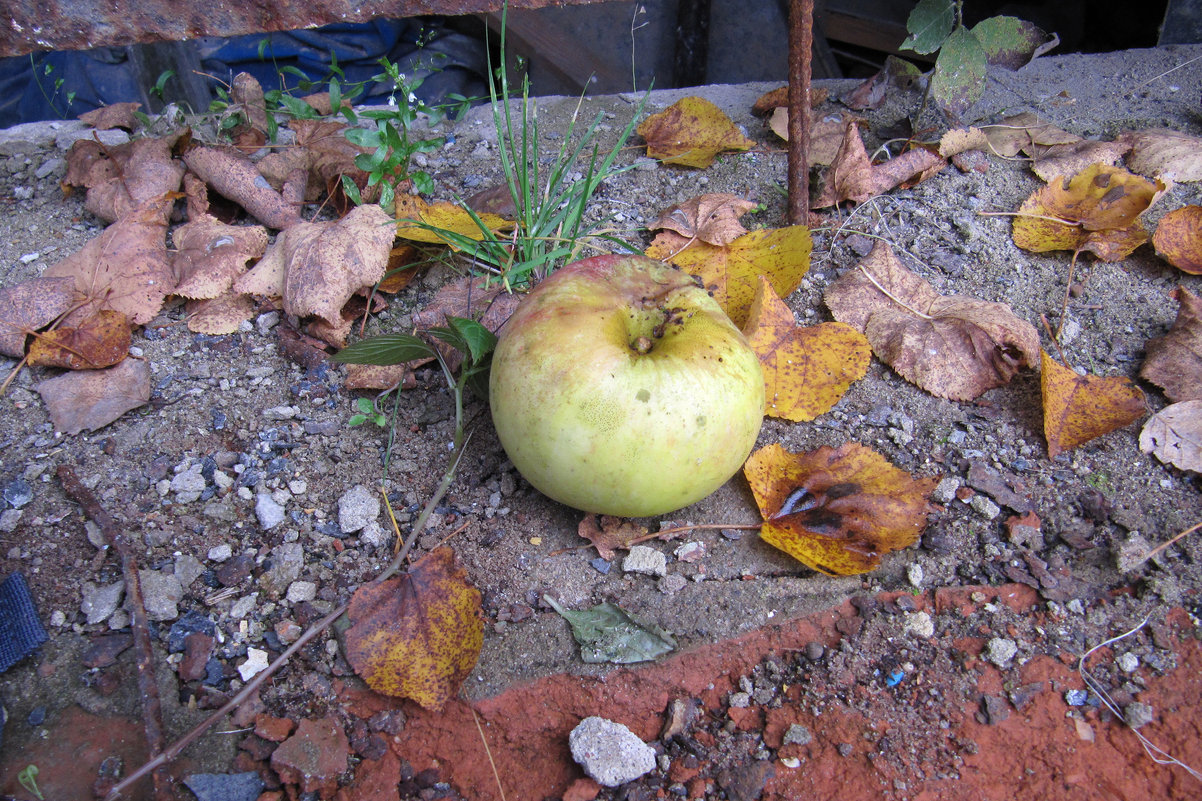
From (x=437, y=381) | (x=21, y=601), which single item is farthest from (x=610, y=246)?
(x=21, y=601)

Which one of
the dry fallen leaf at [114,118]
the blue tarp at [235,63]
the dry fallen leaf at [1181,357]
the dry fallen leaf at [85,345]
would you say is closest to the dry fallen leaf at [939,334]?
the dry fallen leaf at [1181,357]

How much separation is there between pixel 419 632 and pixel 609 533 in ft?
1.40

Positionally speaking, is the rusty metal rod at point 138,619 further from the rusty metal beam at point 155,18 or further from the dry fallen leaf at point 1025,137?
the dry fallen leaf at point 1025,137

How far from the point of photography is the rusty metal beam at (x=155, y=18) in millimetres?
1761

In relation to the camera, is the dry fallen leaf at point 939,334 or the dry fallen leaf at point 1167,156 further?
the dry fallen leaf at point 1167,156

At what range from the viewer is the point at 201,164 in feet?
7.22

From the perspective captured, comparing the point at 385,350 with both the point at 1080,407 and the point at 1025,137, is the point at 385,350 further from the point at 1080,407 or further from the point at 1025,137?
the point at 1025,137

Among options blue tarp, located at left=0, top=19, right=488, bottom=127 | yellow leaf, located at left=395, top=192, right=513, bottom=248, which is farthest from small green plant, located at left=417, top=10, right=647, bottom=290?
blue tarp, located at left=0, top=19, right=488, bottom=127

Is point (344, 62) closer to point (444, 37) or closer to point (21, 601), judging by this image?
point (444, 37)

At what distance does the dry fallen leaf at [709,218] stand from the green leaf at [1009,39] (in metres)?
0.84

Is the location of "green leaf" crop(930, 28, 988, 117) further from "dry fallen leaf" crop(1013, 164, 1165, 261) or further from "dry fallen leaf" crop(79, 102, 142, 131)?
"dry fallen leaf" crop(79, 102, 142, 131)

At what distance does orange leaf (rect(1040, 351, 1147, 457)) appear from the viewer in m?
1.73

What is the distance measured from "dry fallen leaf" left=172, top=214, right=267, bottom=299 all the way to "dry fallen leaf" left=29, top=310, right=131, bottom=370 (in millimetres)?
177

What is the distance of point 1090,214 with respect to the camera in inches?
84.8
